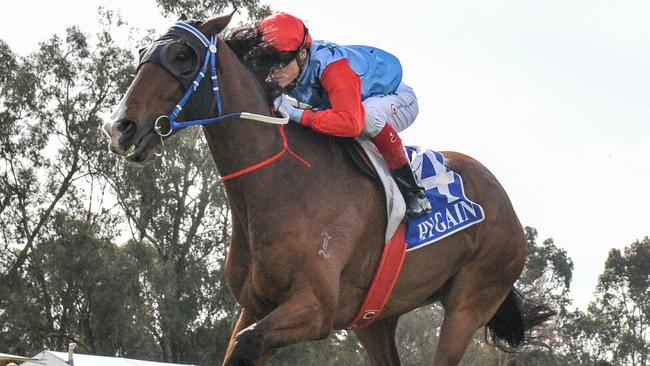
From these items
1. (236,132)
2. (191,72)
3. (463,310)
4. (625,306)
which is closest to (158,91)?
(191,72)

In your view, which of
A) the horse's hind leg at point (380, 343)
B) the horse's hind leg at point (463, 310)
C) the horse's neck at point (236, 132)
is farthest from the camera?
the horse's hind leg at point (380, 343)

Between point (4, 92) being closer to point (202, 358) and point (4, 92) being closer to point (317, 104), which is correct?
point (202, 358)

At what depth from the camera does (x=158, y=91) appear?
5.80m

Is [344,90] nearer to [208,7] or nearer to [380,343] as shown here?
[380,343]

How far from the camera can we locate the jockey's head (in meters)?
6.34

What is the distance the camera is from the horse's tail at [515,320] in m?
8.36

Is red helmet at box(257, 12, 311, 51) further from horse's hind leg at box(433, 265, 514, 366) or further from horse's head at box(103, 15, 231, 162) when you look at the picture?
horse's hind leg at box(433, 265, 514, 366)

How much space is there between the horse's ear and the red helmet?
0.87 feet

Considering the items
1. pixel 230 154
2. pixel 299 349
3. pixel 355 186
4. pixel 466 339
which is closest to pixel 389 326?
pixel 466 339

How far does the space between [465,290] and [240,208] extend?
1934mm

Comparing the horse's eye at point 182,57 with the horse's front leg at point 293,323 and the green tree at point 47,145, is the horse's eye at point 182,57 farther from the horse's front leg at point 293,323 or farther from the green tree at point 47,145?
the green tree at point 47,145

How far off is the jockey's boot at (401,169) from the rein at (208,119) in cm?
63

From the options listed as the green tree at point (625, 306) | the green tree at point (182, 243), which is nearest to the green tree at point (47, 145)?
the green tree at point (182, 243)

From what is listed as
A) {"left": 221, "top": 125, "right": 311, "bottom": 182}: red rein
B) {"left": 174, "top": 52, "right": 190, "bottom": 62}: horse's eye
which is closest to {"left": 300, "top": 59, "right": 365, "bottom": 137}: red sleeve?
{"left": 221, "top": 125, "right": 311, "bottom": 182}: red rein
